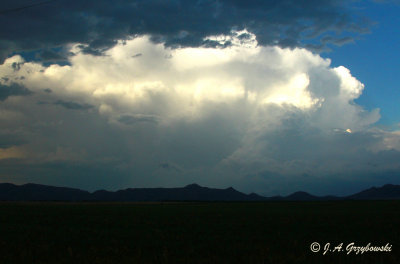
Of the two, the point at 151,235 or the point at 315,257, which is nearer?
the point at 315,257

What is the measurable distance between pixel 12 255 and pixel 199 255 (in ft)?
29.2

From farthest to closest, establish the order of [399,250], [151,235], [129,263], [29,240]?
[151,235] < [29,240] < [399,250] < [129,263]

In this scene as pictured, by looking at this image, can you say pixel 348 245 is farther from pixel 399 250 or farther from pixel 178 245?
pixel 178 245

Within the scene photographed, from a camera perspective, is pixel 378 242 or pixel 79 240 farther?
pixel 79 240

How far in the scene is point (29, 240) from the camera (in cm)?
2247

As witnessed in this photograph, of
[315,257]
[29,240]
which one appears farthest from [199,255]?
[29,240]

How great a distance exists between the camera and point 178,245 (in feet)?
66.9

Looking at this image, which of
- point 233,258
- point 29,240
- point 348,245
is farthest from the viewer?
point 29,240

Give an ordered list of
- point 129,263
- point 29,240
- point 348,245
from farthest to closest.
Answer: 1. point 29,240
2. point 348,245
3. point 129,263

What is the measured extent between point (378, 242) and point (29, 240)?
2122 cm

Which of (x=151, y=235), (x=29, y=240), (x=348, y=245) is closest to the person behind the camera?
(x=348, y=245)

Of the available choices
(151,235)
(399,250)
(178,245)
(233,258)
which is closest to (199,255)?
(233,258)

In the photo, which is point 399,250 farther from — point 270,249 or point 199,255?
point 199,255

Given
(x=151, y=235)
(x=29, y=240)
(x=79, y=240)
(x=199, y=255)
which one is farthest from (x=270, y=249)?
(x=29, y=240)
